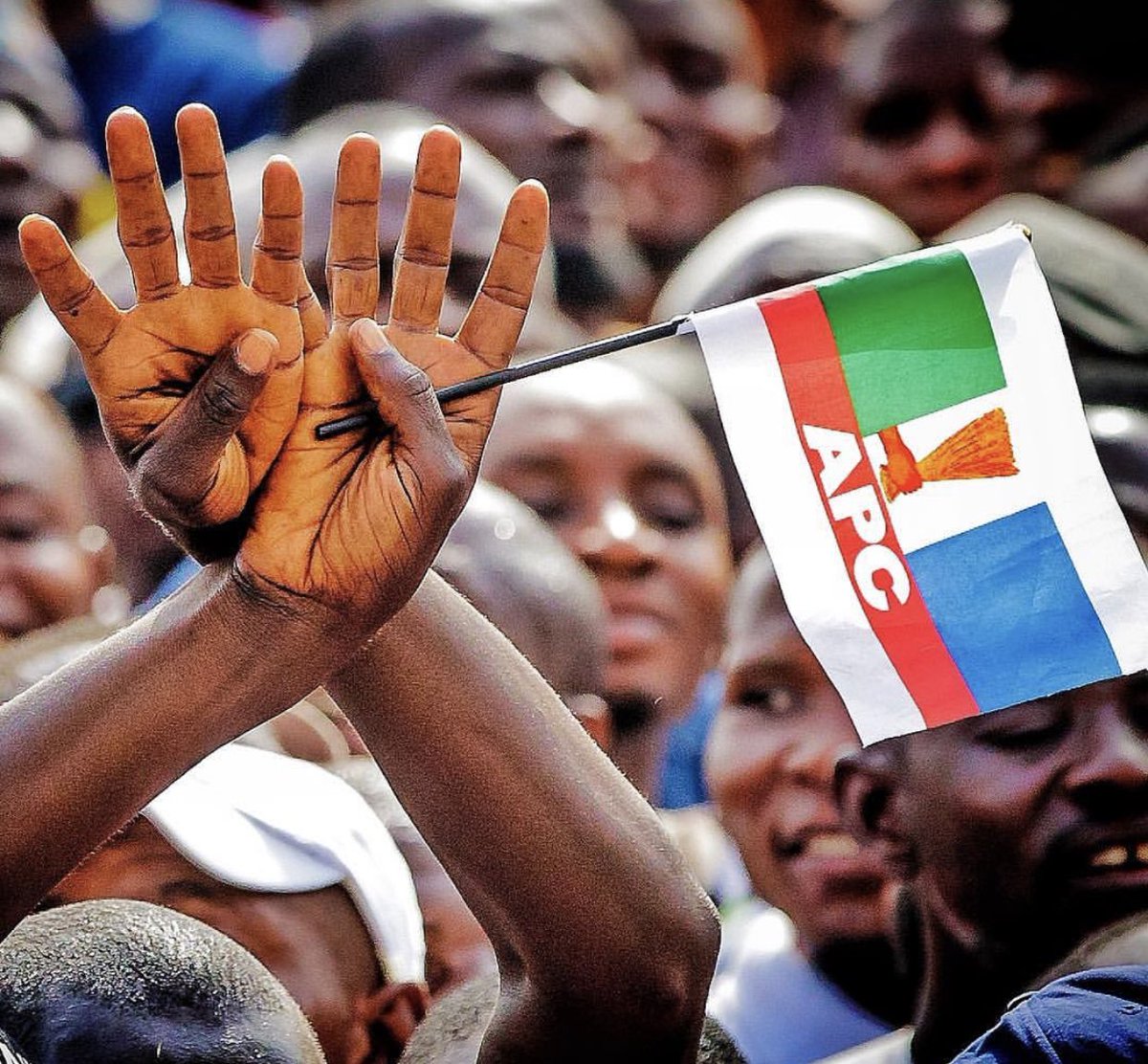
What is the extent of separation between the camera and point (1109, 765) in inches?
112

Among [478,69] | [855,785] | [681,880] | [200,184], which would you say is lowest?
[855,785]

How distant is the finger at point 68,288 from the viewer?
2.06m

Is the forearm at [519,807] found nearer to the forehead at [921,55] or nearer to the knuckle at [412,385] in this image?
the knuckle at [412,385]

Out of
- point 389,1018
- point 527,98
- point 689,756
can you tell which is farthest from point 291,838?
point 527,98

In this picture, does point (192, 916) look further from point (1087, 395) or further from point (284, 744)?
point (1087, 395)

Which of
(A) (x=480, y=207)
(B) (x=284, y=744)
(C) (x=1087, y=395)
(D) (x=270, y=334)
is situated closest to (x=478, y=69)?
(A) (x=480, y=207)

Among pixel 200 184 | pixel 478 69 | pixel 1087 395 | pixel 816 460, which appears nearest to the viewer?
pixel 200 184

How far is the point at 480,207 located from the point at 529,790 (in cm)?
246

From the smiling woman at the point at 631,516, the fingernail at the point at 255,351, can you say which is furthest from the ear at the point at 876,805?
the fingernail at the point at 255,351

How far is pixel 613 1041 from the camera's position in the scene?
2504 mm

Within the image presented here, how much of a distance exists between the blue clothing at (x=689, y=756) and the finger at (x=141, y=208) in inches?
112

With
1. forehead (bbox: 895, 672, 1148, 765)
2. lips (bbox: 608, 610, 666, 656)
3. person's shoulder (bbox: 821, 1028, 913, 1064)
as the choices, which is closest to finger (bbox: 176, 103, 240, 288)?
forehead (bbox: 895, 672, 1148, 765)

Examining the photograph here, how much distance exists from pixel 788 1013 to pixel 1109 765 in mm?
937

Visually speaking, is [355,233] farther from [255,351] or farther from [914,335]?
[914,335]
